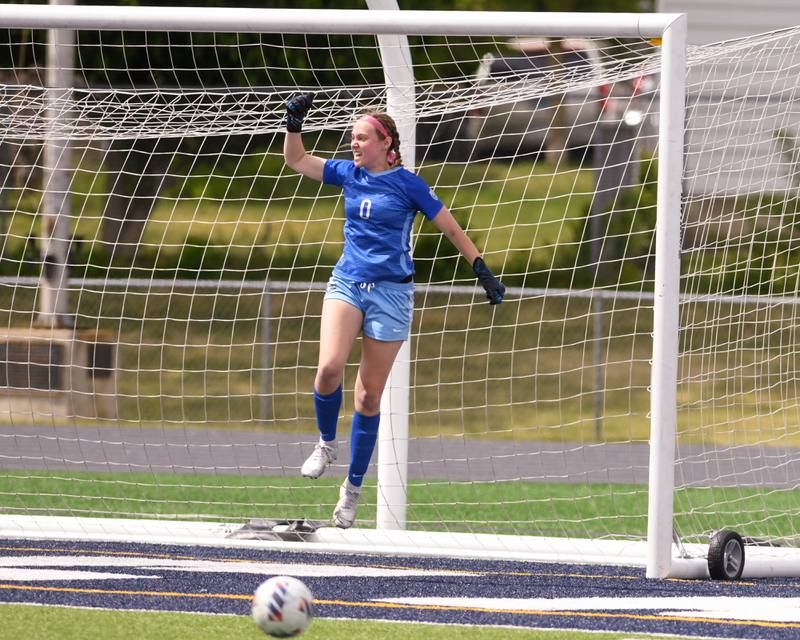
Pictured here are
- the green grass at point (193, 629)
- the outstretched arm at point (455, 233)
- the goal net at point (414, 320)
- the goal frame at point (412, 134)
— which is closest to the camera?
the green grass at point (193, 629)

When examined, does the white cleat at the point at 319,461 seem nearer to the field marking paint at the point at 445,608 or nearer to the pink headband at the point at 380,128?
the field marking paint at the point at 445,608

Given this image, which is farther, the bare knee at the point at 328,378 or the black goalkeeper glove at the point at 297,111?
the bare knee at the point at 328,378

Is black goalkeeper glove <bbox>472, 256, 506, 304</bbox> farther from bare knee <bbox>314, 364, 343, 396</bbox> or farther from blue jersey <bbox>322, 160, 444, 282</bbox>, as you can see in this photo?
bare knee <bbox>314, 364, 343, 396</bbox>

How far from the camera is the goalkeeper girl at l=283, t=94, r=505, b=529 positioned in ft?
22.4

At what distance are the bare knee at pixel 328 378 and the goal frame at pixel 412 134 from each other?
0.73 meters

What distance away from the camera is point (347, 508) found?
6891mm

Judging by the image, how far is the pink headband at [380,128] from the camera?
680cm

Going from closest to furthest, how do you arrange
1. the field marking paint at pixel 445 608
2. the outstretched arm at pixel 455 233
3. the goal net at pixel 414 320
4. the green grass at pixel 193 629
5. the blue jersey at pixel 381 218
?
the green grass at pixel 193 629, the field marking paint at pixel 445 608, the outstretched arm at pixel 455 233, the blue jersey at pixel 381 218, the goal net at pixel 414 320

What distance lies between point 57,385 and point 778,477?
6.16 meters

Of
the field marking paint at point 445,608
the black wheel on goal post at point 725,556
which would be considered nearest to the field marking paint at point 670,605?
the field marking paint at point 445,608

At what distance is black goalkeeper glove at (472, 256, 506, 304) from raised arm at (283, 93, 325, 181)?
0.94 metres

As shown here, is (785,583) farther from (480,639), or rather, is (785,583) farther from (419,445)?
(419,445)

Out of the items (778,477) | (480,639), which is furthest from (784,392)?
(480,639)

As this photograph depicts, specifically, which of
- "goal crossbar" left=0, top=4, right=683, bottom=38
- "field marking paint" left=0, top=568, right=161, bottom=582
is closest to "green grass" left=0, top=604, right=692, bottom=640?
"field marking paint" left=0, top=568, right=161, bottom=582
